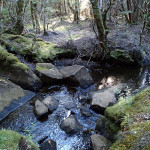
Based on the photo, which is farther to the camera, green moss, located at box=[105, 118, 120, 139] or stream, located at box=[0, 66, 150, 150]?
stream, located at box=[0, 66, 150, 150]

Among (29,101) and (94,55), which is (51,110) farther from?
(94,55)

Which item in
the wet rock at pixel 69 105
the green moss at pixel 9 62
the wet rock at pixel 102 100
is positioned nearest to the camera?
the wet rock at pixel 102 100

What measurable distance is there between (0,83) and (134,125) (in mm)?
5360

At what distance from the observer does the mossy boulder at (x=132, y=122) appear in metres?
2.21

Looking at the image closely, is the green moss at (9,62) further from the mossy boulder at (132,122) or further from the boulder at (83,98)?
the mossy boulder at (132,122)

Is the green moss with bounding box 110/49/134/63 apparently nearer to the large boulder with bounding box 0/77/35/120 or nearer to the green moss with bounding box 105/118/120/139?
the large boulder with bounding box 0/77/35/120

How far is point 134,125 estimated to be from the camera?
8.75 feet

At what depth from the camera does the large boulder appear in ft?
18.4

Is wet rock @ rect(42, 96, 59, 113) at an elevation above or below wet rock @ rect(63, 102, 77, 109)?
above

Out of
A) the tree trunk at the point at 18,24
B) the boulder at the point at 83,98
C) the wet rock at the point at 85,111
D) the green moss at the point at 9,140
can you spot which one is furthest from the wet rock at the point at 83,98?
the tree trunk at the point at 18,24

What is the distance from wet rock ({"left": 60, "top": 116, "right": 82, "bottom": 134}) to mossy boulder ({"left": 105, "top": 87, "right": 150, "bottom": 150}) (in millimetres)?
1220

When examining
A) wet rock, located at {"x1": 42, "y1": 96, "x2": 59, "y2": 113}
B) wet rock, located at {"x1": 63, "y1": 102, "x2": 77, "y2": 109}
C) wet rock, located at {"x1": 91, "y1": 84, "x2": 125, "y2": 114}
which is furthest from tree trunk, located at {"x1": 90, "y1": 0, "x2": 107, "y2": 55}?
wet rock, located at {"x1": 42, "y1": 96, "x2": 59, "y2": 113}

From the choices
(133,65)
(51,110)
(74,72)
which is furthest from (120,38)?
(51,110)

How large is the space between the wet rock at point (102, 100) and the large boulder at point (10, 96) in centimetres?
259
